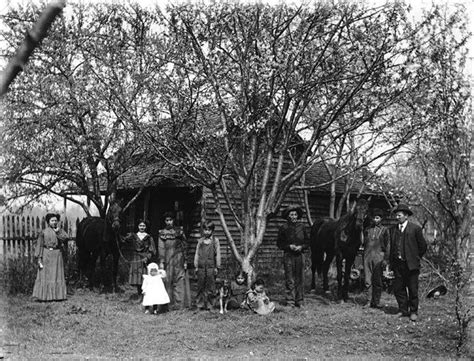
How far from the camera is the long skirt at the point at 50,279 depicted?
11.2m

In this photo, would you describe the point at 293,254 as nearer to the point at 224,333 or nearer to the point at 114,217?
the point at 224,333

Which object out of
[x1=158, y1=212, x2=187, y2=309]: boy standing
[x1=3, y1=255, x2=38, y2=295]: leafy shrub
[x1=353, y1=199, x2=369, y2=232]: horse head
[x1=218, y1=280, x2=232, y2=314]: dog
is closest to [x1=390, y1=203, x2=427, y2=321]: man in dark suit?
[x1=353, y1=199, x2=369, y2=232]: horse head

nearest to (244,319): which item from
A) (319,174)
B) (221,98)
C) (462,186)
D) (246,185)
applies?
(246,185)

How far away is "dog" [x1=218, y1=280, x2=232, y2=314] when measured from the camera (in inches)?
386

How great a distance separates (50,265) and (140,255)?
72.2 inches

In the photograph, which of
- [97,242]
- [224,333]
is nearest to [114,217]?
[97,242]

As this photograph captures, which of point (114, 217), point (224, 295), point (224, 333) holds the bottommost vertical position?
point (224, 333)

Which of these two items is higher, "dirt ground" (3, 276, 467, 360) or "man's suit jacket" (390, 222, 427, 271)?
"man's suit jacket" (390, 222, 427, 271)

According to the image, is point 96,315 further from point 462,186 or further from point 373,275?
point 462,186

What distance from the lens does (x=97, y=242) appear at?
1287cm

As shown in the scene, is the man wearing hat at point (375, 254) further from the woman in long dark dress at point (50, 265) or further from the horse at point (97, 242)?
the woman in long dark dress at point (50, 265)

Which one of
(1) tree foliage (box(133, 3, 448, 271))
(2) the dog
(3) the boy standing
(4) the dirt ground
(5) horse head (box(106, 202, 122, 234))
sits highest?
→ (1) tree foliage (box(133, 3, 448, 271))

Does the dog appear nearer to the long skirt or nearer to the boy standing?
the boy standing

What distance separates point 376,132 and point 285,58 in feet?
8.11
